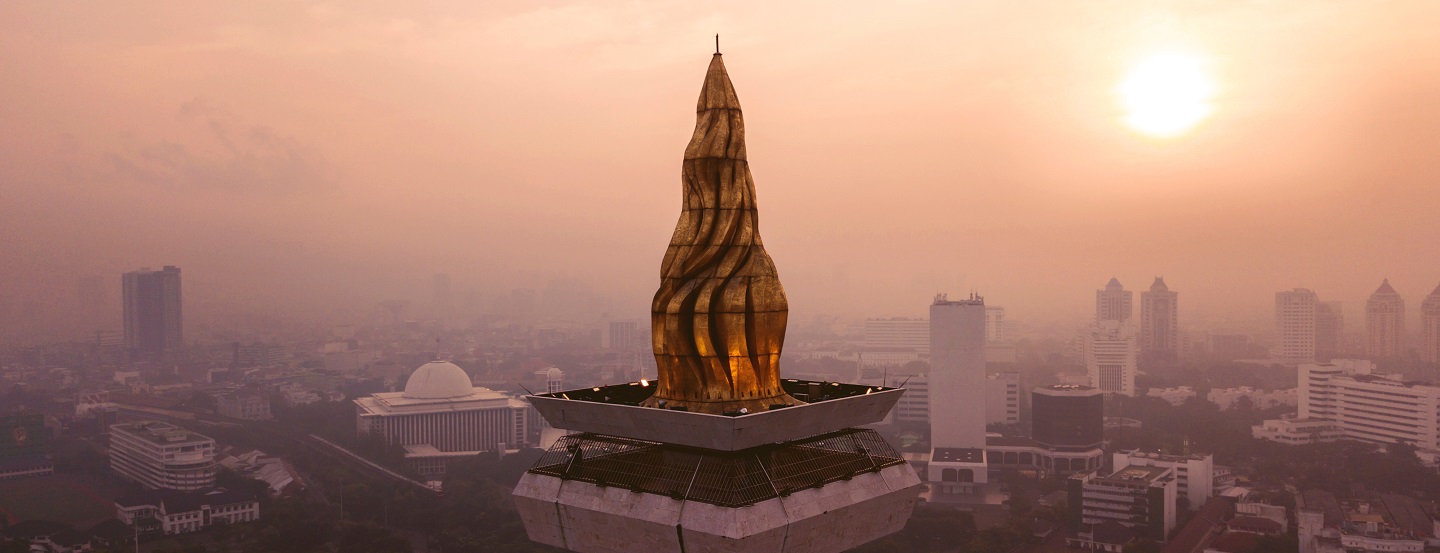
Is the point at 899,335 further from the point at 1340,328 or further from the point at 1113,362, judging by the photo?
the point at 1340,328

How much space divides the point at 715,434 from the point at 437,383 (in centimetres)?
7720

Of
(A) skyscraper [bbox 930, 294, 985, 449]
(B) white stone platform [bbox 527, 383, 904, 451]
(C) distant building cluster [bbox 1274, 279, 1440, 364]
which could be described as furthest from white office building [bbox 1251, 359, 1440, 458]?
(B) white stone platform [bbox 527, 383, 904, 451]

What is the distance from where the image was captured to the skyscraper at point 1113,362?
104875 millimetres

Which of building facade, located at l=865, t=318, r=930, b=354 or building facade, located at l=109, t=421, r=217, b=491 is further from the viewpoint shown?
building facade, located at l=865, t=318, r=930, b=354

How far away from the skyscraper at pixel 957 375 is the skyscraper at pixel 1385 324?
2857cm

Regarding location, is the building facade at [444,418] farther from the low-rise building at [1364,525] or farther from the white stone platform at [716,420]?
the white stone platform at [716,420]

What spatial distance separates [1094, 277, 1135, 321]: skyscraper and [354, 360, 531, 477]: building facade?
2440 inches

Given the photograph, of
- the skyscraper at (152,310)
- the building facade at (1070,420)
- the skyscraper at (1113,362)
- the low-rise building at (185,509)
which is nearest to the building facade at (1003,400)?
the building facade at (1070,420)

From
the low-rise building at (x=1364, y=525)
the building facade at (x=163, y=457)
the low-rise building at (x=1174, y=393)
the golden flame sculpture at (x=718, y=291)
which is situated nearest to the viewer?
the golden flame sculpture at (x=718, y=291)

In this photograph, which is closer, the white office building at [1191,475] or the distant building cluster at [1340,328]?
the white office building at [1191,475]

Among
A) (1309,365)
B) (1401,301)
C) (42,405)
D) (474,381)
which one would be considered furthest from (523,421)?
(1401,301)

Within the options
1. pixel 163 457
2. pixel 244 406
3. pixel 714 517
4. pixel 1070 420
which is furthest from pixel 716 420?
pixel 244 406

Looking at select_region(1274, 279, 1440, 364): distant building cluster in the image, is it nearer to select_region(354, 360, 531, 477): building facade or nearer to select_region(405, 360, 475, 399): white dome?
select_region(354, 360, 531, 477): building facade

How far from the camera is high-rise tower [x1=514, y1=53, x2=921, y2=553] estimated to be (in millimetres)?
13562
